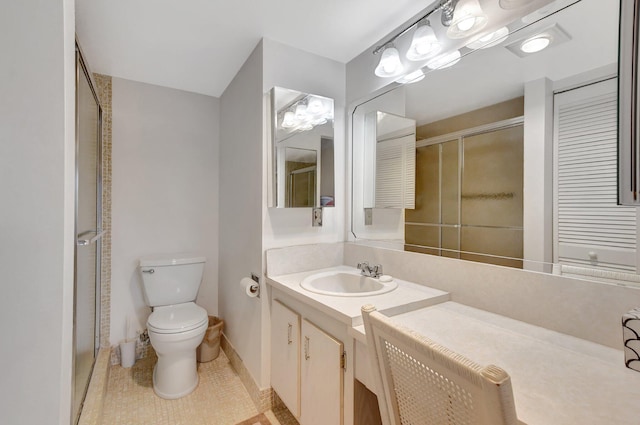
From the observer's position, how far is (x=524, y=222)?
1128 mm

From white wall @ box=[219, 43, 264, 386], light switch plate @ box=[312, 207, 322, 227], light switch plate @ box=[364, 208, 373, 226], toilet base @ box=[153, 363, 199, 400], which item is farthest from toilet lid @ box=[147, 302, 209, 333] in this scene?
light switch plate @ box=[364, 208, 373, 226]

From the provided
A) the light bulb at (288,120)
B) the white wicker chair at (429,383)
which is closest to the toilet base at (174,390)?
the white wicker chair at (429,383)

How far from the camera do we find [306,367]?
53.1 inches

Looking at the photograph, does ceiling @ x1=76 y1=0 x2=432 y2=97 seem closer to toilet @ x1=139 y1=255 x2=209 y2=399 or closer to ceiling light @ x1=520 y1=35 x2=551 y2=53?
ceiling light @ x1=520 y1=35 x2=551 y2=53

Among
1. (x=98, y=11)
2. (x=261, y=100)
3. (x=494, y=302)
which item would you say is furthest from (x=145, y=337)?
(x=494, y=302)

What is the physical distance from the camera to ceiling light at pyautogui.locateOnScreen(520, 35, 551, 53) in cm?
106

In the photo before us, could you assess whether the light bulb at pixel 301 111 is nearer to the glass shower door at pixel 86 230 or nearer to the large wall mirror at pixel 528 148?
the large wall mirror at pixel 528 148

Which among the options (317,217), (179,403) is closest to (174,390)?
(179,403)

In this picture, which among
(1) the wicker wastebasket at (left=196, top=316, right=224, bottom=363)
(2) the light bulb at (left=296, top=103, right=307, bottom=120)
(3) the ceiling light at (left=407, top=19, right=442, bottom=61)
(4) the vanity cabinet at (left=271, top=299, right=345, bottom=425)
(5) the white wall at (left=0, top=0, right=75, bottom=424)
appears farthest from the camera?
(1) the wicker wastebasket at (left=196, top=316, right=224, bottom=363)

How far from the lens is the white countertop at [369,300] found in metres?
1.12

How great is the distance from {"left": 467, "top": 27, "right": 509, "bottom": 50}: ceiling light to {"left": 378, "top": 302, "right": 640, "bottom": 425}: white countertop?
1146 millimetres

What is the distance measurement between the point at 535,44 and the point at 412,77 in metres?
0.56

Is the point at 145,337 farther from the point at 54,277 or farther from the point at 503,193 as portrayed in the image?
the point at 503,193

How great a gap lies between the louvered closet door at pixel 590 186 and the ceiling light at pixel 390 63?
31.9 inches
